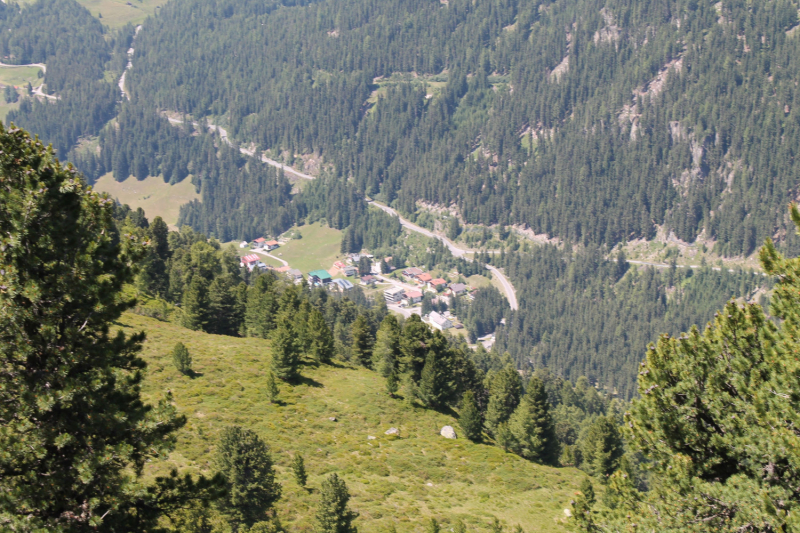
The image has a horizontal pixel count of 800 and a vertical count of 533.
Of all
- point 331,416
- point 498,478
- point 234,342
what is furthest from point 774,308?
point 234,342

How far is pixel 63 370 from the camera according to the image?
19.5m

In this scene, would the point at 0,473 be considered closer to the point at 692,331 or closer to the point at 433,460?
the point at 692,331

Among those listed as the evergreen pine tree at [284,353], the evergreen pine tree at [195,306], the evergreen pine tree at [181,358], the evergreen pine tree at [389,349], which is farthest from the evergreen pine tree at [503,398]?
the evergreen pine tree at [195,306]

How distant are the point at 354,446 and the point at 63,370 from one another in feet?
178

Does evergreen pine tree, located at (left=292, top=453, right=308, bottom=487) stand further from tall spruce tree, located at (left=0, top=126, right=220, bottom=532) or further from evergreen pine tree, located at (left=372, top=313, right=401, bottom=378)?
evergreen pine tree, located at (left=372, top=313, right=401, bottom=378)

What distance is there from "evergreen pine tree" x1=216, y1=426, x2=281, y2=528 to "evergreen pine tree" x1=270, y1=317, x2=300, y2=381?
1414 inches

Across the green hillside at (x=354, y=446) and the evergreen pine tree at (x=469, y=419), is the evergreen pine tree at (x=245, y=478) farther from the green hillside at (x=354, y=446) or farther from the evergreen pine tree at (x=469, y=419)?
the evergreen pine tree at (x=469, y=419)

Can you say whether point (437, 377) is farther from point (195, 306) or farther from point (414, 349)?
point (195, 306)

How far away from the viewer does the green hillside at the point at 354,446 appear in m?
55.8

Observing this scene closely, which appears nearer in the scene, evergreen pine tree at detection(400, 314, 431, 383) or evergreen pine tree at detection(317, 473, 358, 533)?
evergreen pine tree at detection(317, 473, 358, 533)

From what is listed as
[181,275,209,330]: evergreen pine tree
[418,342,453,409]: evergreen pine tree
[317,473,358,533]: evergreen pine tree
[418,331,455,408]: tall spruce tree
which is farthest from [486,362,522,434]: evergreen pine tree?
[181,275,209,330]: evergreen pine tree

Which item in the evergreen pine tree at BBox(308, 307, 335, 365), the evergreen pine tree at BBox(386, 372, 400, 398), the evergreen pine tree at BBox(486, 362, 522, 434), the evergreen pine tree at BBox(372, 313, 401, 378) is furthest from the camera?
the evergreen pine tree at BBox(308, 307, 335, 365)

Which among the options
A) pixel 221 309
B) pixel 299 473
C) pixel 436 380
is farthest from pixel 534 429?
pixel 221 309

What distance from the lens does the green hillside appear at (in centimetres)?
5578
